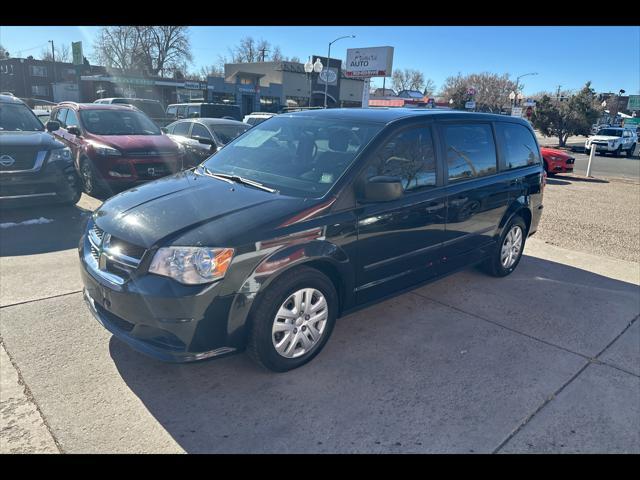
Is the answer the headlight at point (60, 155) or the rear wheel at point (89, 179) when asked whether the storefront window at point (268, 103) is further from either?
the headlight at point (60, 155)

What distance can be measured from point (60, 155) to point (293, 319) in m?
5.52

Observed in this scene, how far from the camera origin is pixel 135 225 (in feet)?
10.1

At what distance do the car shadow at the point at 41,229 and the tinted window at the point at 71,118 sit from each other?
218 centimetres

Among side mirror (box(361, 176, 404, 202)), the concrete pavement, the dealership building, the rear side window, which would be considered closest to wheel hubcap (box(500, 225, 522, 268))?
the rear side window

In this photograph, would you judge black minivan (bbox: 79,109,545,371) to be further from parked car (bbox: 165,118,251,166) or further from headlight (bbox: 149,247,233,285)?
parked car (bbox: 165,118,251,166)

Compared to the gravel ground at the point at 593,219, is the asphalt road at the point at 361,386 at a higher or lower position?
lower

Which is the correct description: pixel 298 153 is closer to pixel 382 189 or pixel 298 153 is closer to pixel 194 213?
pixel 382 189

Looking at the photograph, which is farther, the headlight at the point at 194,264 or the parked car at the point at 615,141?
the parked car at the point at 615,141

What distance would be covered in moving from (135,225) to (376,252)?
1.77 metres

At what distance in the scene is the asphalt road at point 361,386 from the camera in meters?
2.65

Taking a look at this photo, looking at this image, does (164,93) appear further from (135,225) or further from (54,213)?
(135,225)

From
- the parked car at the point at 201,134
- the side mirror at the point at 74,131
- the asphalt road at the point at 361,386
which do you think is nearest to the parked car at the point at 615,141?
the parked car at the point at 201,134

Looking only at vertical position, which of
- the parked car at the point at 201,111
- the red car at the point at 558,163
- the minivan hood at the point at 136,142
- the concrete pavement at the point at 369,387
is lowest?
the concrete pavement at the point at 369,387

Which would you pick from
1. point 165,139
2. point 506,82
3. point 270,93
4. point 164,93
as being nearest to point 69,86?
point 164,93
